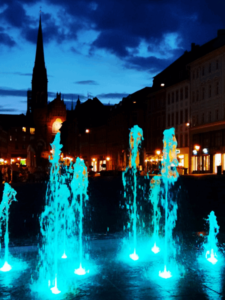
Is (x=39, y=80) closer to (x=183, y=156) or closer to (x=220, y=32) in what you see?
(x=183, y=156)

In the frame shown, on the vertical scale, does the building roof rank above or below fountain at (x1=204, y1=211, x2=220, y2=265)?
above

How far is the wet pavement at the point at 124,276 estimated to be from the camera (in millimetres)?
7148

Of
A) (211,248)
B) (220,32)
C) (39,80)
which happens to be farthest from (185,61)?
(39,80)

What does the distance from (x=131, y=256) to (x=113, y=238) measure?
6.27 ft

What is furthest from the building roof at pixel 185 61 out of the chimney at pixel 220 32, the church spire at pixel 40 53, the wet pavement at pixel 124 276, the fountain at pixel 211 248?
the church spire at pixel 40 53

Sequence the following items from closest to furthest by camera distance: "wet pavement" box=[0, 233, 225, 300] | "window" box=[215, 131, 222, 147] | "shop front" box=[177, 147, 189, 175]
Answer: "wet pavement" box=[0, 233, 225, 300] → "window" box=[215, 131, 222, 147] → "shop front" box=[177, 147, 189, 175]

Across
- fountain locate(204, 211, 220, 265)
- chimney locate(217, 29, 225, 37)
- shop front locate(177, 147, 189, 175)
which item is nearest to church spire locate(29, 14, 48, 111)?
shop front locate(177, 147, 189, 175)

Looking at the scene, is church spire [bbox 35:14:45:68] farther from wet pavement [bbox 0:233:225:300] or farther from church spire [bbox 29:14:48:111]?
wet pavement [bbox 0:233:225:300]

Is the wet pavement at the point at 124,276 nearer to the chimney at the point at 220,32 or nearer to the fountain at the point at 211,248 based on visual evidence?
the fountain at the point at 211,248

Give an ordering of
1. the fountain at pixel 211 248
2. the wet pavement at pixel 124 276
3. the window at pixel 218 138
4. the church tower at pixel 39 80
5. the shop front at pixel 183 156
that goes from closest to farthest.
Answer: the wet pavement at pixel 124 276
the fountain at pixel 211 248
the window at pixel 218 138
the shop front at pixel 183 156
the church tower at pixel 39 80

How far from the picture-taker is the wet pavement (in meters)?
7.15

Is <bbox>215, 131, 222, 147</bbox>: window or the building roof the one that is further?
the building roof

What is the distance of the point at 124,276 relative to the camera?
828 cm

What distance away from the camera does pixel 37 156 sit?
64938mm
